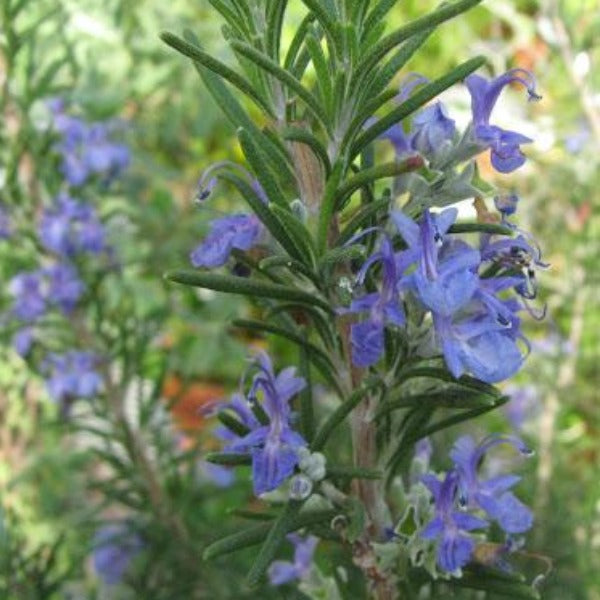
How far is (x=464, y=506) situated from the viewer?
100 centimetres

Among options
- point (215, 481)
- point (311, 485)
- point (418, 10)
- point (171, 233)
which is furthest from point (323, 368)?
point (418, 10)

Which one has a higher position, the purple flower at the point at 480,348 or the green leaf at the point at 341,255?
the green leaf at the point at 341,255

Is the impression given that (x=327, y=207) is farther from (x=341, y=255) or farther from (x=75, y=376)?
(x=75, y=376)

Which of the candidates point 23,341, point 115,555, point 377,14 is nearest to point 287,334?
point 377,14

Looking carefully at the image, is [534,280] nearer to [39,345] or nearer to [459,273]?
[459,273]

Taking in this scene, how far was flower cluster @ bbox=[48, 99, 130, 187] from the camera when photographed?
1841 mm

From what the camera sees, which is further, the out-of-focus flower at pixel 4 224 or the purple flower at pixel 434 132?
the out-of-focus flower at pixel 4 224

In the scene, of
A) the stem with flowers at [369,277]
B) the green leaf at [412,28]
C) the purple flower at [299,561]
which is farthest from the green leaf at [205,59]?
the purple flower at [299,561]

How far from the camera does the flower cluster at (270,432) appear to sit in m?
0.94

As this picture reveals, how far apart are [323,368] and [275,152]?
0.23 meters

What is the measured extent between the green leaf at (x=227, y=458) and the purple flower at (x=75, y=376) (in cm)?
87

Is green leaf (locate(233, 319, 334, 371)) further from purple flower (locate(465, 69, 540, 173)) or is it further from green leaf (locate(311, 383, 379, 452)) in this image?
purple flower (locate(465, 69, 540, 173))

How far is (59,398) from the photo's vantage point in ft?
6.22

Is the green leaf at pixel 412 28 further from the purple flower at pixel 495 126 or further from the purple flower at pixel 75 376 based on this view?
the purple flower at pixel 75 376
